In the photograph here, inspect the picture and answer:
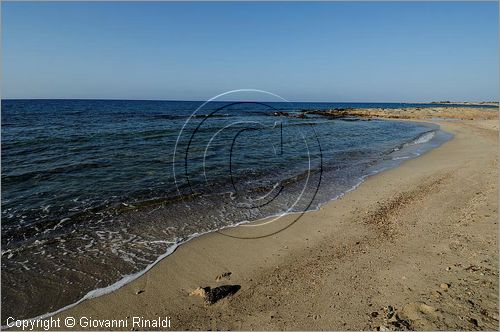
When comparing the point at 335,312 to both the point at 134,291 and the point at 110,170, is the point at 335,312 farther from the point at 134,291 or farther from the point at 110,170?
the point at 110,170

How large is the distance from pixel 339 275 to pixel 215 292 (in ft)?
8.86

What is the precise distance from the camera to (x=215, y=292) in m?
6.20

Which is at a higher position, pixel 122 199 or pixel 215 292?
pixel 122 199

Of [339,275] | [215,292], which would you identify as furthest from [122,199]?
[339,275]

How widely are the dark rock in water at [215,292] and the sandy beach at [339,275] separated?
6cm

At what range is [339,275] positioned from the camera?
671cm

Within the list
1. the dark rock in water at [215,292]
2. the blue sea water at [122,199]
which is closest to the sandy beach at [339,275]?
the dark rock in water at [215,292]

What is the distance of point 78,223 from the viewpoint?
9.98m

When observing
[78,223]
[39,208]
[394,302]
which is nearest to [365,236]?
[394,302]

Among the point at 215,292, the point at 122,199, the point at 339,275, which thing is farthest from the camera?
the point at 122,199

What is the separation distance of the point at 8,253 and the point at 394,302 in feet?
30.7

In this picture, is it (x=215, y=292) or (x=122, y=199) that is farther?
(x=122, y=199)

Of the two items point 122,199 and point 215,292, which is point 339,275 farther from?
point 122,199

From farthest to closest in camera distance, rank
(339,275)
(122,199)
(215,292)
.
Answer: (122,199) < (339,275) < (215,292)
